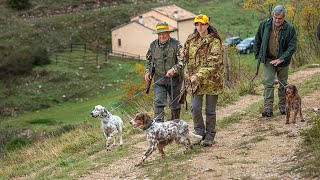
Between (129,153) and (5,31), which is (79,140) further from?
(5,31)

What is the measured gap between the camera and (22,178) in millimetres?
12039

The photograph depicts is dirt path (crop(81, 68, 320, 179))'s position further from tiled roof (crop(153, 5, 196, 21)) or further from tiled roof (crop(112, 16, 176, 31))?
tiled roof (crop(153, 5, 196, 21))

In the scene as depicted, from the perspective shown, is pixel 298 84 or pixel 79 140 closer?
pixel 79 140

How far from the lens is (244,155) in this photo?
344 inches

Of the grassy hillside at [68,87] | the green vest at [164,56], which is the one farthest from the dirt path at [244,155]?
the green vest at [164,56]

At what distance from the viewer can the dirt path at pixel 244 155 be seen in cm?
780

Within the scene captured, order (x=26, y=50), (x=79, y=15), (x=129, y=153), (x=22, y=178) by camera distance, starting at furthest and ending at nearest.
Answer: (x=79, y=15)
(x=26, y=50)
(x=22, y=178)
(x=129, y=153)

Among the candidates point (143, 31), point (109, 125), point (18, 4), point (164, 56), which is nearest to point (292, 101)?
point (164, 56)

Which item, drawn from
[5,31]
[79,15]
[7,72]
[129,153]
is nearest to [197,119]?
[129,153]

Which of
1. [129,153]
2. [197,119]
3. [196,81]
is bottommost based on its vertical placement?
[129,153]

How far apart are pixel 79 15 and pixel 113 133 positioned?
5343cm

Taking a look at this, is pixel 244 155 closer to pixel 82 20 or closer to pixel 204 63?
pixel 204 63

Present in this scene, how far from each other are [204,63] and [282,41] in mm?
2344

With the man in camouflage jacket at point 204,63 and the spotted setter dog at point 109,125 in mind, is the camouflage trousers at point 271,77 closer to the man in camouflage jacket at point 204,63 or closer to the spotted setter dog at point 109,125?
the man in camouflage jacket at point 204,63
